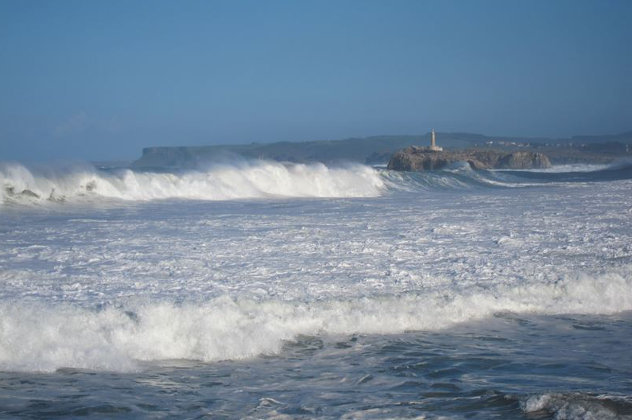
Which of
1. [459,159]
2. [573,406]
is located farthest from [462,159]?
[573,406]

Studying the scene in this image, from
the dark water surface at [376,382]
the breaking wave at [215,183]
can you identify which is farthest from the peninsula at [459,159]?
the dark water surface at [376,382]

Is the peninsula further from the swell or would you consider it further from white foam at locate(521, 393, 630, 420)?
white foam at locate(521, 393, 630, 420)

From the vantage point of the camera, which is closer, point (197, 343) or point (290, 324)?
point (197, 343)

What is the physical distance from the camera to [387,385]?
168 inches

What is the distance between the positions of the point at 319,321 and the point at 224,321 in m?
0.78

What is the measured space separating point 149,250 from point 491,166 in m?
52.3

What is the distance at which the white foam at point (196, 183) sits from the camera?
19.7m

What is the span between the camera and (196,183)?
2434cm

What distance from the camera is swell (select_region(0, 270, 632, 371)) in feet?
16.0

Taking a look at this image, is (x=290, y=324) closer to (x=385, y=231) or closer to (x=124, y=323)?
(x=124, y=323)

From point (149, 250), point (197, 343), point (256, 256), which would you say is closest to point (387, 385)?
point (197, 343)

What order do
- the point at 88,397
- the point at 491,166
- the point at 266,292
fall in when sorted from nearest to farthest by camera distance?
the point at 88,397 < the point at 266,292 < the point at 491,166

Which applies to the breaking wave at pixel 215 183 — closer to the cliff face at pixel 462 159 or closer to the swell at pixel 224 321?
the swell at pixel 224 321

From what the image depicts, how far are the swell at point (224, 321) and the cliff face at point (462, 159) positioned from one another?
43058 mm
